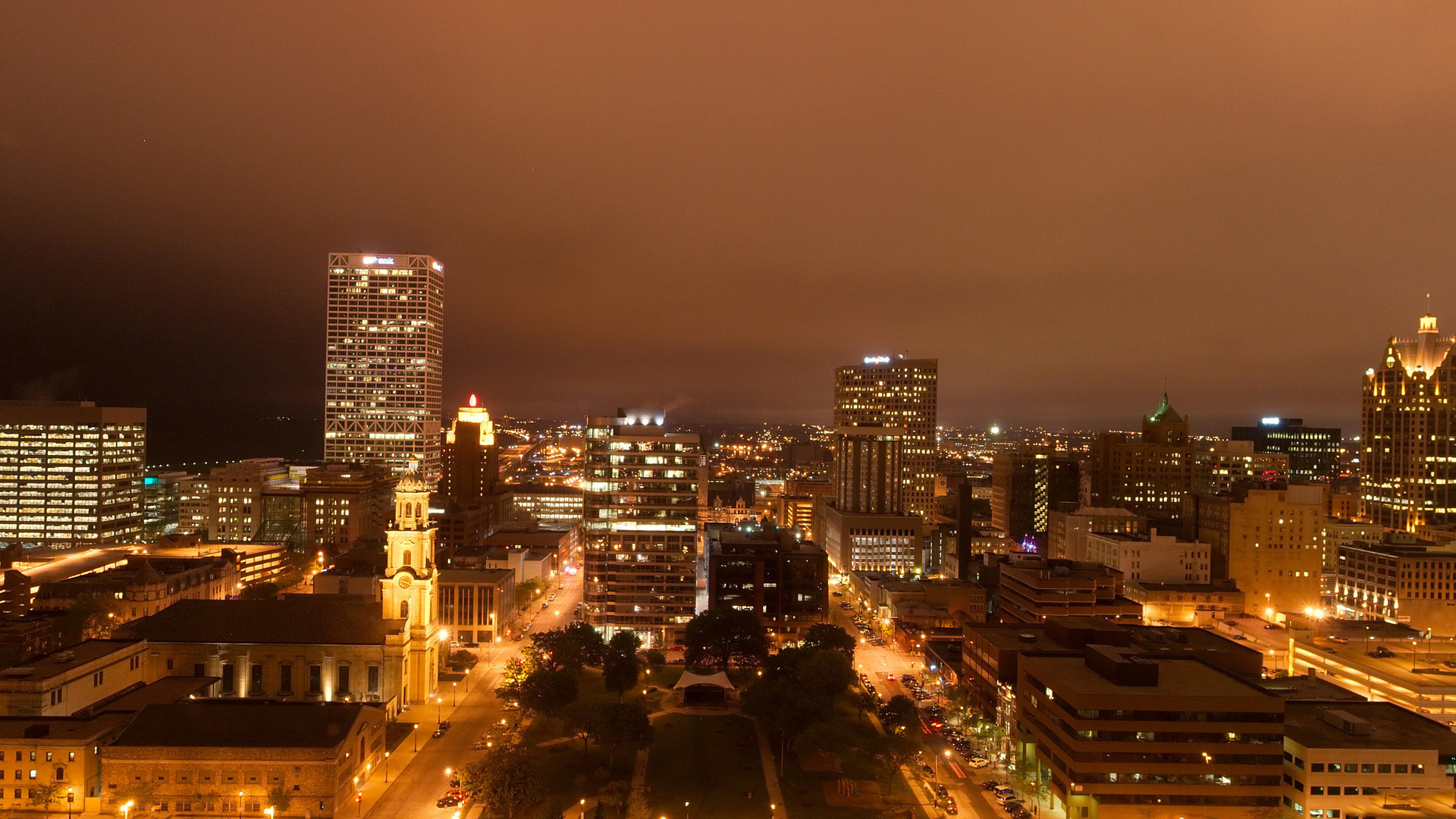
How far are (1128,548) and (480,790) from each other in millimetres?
111761

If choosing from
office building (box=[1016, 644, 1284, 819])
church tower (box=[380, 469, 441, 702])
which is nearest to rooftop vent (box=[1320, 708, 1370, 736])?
office building (box=[1016, 644, 1284, 819])

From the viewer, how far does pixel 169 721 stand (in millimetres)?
55594

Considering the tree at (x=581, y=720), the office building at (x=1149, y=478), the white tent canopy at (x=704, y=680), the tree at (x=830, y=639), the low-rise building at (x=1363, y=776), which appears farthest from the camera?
the office building at (x=1149, y=478)

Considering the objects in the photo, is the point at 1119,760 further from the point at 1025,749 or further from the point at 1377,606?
the point at 1377,606

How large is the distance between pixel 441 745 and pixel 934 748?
38077 millimetres

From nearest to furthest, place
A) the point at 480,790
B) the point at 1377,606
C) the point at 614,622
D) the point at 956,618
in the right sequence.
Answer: the point at 480,790, the point at 614,622, the point at 956,618, the point at 1377,606

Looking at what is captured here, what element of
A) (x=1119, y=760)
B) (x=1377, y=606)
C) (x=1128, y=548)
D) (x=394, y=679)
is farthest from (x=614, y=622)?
(x=1377, y=606)

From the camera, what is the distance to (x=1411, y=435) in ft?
490

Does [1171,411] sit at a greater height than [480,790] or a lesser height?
greater

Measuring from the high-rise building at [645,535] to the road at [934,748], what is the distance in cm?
2136

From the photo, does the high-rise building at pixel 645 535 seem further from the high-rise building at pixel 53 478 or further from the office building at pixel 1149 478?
the office building at pixel 1149 478

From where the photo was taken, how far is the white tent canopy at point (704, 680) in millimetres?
78250

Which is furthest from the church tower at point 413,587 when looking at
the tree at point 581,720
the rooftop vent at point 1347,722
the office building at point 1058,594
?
the rooftop vent at point 1347,722

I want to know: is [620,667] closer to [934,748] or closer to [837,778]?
[837,778]
